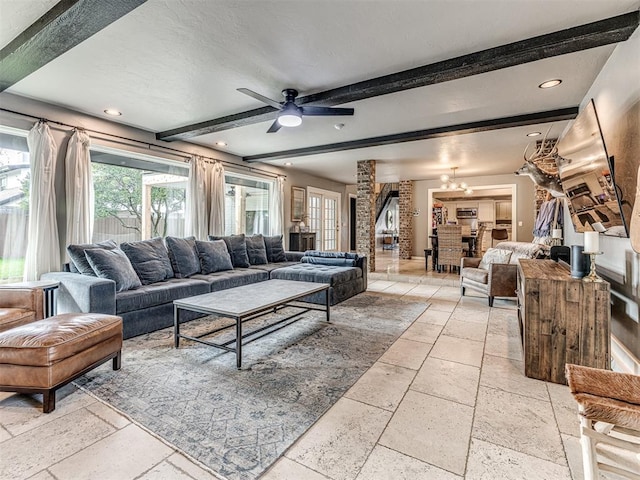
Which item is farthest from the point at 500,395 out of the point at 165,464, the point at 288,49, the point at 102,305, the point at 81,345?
the point at 102,305

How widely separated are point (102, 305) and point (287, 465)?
92.8 inches

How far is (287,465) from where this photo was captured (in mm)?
1412

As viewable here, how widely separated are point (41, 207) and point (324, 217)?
21.5ft

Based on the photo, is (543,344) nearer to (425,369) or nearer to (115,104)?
(425,369)

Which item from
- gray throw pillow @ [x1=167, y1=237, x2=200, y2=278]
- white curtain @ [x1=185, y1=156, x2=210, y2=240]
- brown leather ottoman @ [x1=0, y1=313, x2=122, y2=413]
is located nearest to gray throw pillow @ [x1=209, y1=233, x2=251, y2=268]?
white curtain @ [x1=185, y1=156, x2=210, y2=240]

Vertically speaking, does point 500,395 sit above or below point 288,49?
below

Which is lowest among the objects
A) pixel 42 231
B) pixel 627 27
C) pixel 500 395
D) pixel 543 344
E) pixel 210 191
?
pixel 500 395

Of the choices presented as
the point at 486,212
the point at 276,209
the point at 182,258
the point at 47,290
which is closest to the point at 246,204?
the point at 276,209

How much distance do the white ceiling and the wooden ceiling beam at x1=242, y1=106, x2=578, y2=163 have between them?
0.14m

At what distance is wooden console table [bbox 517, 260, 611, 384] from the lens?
2086 millimetres

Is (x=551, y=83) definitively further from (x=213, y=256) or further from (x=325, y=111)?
(x=213, y=256)

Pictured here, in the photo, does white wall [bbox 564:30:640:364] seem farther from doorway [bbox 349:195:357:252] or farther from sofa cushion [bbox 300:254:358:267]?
doorway [bbox 349:195:357:252]

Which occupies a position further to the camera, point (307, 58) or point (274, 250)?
point (274, 250)

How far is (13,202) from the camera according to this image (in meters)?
3.39
